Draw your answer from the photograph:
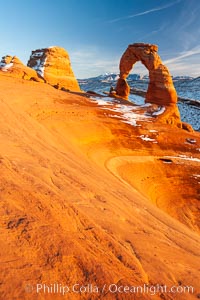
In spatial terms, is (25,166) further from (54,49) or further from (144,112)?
(54,49)

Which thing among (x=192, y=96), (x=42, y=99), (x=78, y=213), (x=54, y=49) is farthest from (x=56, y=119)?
(x=192, y=96)

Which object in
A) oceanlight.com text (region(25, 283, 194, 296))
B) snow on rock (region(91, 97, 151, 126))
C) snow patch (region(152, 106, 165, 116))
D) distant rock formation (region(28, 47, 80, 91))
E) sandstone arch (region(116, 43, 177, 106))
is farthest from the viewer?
distant rock formation (region(28, 47, 80, 91))

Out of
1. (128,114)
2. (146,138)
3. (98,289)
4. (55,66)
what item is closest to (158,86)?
(128,114)

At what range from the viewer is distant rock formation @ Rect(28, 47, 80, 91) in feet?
115

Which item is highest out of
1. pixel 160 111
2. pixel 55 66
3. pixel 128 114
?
pixel 55 66

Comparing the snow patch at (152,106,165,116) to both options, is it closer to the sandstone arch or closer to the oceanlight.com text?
the sandstone arch

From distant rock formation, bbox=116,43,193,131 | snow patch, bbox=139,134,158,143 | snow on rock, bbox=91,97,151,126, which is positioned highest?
distant rock formation, bbox=116,43,193,131

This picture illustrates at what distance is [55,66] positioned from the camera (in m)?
35.8

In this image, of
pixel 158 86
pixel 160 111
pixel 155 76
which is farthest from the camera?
pixel 155 76

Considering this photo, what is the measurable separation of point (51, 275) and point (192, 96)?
2942 inches

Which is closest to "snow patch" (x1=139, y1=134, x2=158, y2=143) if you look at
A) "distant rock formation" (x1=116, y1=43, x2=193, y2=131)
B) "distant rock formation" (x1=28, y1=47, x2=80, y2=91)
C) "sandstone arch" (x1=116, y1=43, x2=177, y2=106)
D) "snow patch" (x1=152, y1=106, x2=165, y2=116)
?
"distant rock formation" (x1=116, y1=43, x2=193, y2=131)

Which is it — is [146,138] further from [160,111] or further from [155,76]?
[155,76]

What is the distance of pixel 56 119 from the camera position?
14562 millimetres

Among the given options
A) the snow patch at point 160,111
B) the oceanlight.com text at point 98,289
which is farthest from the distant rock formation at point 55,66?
the oceanlight.com text at point 98,289
